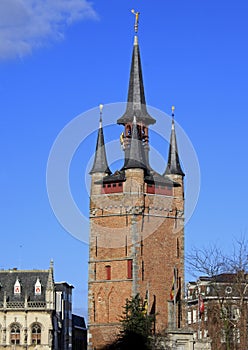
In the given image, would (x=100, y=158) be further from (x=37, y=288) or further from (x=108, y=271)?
(x=37, y=288)

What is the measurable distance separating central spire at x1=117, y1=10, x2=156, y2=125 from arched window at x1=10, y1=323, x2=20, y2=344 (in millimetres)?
24951

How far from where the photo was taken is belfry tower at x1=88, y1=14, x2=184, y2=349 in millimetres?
91812

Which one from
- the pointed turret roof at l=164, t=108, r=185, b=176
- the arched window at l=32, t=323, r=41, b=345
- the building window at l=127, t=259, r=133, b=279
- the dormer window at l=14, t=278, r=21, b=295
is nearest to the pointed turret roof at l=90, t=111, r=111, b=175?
the pointed turret roof at l=164, t=108, r=185, b=176

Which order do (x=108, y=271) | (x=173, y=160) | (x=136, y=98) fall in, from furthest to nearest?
(x=136, y=98), (x=173, y=160), (x=108, y=271)

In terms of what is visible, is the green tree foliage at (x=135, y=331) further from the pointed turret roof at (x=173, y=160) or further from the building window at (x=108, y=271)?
the pointed turret roof at (x=173, y=160)

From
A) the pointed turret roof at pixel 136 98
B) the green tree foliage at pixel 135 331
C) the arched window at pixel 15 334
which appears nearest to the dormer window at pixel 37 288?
the arched window at pixel 15 334

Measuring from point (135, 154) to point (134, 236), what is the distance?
27.3 ft

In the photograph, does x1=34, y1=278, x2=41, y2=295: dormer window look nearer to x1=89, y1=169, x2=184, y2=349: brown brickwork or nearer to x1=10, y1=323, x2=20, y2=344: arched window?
x1=10, y1=323, x2=20, y2=344: arched window

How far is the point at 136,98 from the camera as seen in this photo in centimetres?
9925

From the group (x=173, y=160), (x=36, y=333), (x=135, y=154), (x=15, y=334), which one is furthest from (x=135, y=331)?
(x=15, y=334)

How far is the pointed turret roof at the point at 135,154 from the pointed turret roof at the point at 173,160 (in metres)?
4.41

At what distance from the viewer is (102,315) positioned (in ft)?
303

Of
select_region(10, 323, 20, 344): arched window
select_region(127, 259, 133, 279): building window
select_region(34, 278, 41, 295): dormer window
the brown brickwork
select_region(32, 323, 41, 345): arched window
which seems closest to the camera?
select_region(127, 259, 133, 279): building window

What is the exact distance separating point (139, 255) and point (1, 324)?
1957cm
